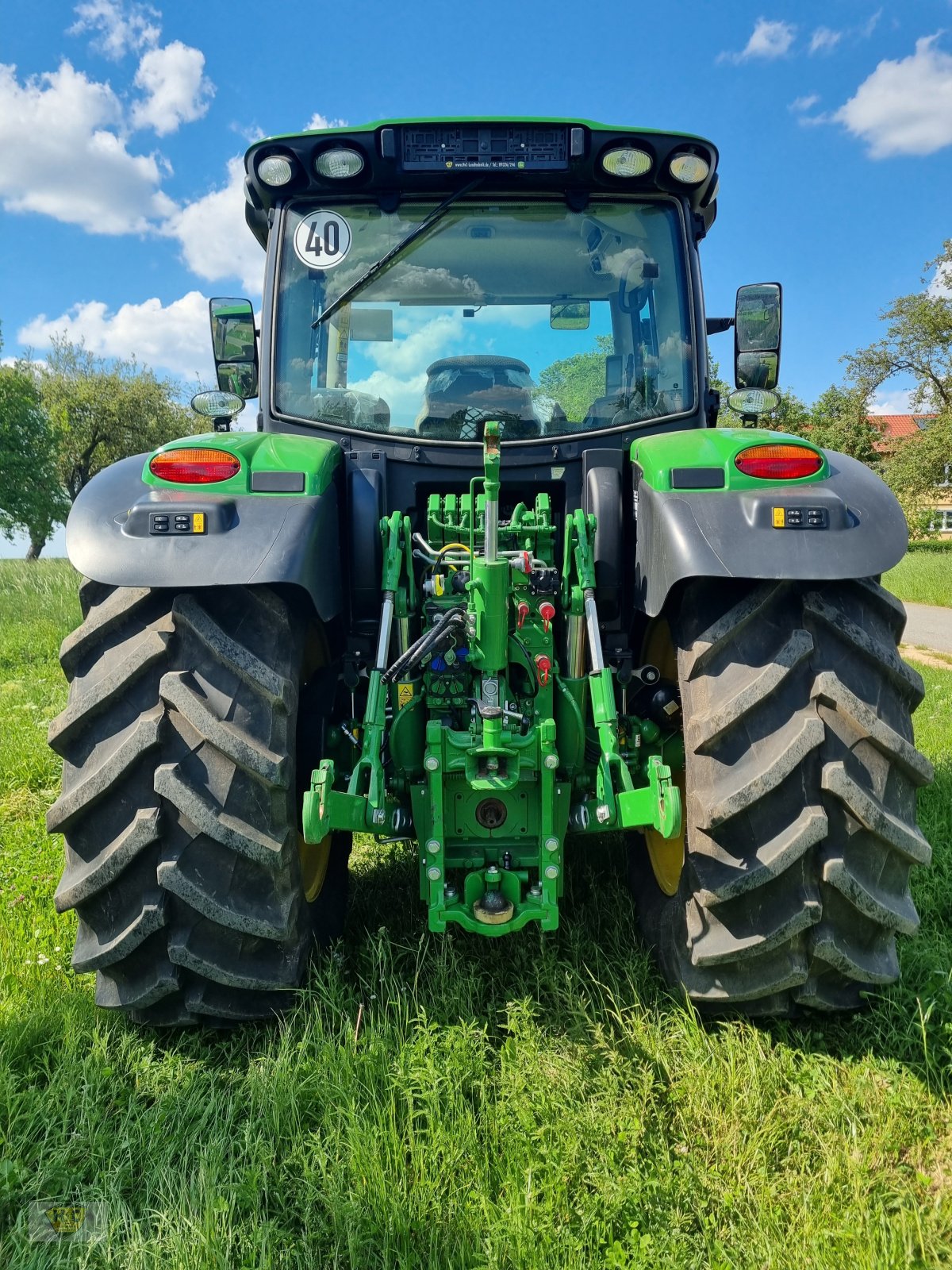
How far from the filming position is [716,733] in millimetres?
2096

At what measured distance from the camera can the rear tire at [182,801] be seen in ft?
6.85

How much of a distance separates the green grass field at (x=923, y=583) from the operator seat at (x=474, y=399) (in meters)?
13.2

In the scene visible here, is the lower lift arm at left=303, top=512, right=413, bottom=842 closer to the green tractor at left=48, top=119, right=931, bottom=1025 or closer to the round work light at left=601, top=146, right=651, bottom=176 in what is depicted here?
the green tractor at left=48, top=119, right=931, bottom=1025

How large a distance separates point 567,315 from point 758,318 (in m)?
0.75

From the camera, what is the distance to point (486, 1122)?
2039 millimetres

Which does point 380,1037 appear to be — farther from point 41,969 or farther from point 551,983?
point 41,969

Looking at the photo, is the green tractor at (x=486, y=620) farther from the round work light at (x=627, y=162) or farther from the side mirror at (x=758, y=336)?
the side mirror at (x=758, y=336)

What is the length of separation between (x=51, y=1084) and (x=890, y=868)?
224 centimetres

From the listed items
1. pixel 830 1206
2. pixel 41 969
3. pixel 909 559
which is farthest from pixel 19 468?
pixel 830 1206

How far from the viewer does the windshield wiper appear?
Answer: 2.83 metres

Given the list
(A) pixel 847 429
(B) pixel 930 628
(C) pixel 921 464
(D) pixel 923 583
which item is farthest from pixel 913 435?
(B) pixel 930 628

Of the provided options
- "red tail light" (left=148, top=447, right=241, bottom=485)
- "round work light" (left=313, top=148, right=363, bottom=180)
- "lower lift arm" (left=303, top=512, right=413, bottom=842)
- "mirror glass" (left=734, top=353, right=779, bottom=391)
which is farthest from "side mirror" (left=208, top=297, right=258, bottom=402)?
"mirror glass" (left=734, top=353, right=779, bottom=391)

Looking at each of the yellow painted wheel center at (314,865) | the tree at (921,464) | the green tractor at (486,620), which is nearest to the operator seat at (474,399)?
the green tractor at (486,620)

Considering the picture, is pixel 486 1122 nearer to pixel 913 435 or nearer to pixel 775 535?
pixel 775 535
